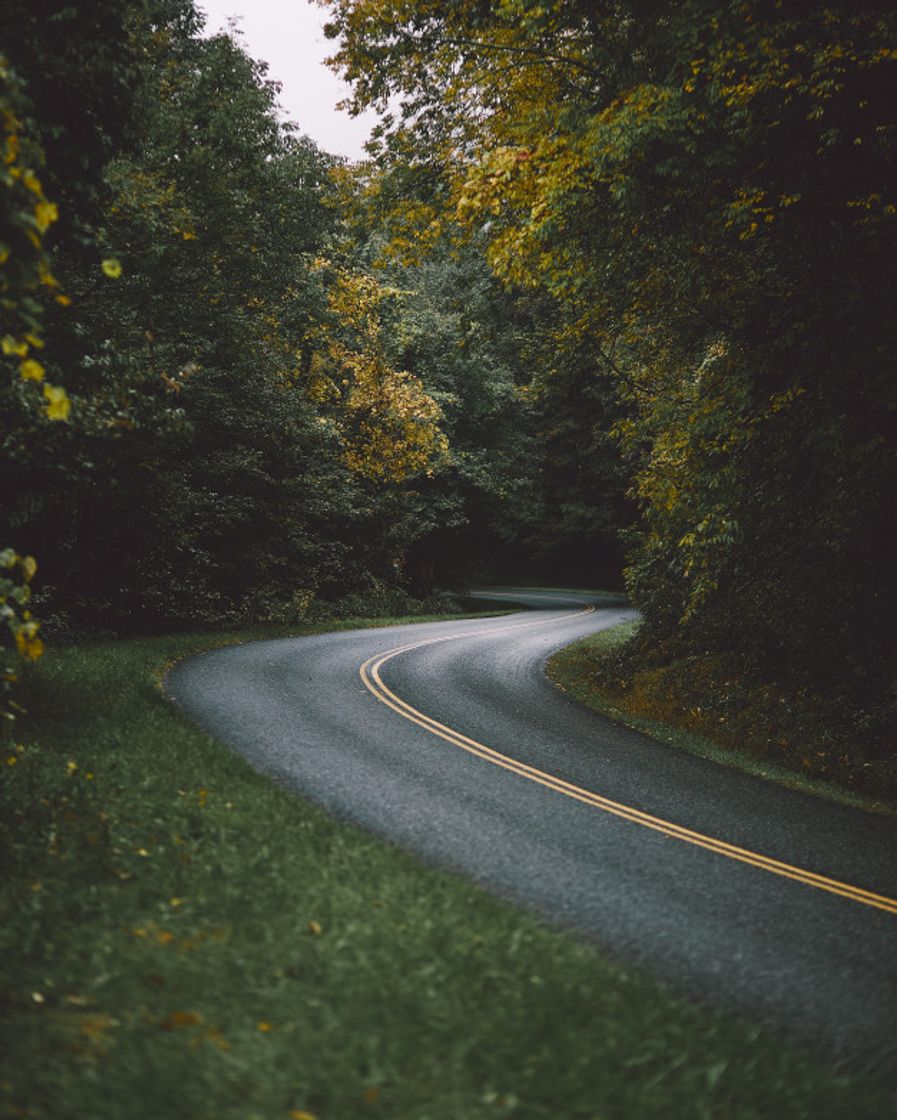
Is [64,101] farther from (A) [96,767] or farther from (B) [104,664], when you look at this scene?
(B) [104,664]

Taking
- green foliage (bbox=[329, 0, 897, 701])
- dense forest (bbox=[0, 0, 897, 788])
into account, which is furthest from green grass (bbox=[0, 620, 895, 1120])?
green foliage (bbox=[329, 0, 897, 701])

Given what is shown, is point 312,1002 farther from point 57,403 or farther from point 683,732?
point 683,732

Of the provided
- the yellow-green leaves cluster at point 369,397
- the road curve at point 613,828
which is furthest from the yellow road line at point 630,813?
the yellow-green leaves cluster at point 369,397

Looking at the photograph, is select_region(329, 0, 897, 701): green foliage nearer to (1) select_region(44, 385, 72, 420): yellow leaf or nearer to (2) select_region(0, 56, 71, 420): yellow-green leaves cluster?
(2) select_region(0, 56, 71, 420): yellow-green leaves cluster

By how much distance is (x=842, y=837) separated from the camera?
7.61 metres

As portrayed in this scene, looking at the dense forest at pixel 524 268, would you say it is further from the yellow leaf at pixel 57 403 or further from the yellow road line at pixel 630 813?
the yellow road line at pixel 630 813

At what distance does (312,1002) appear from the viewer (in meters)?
3.80

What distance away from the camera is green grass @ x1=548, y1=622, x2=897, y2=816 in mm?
9516

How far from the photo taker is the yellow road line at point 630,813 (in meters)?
6.30

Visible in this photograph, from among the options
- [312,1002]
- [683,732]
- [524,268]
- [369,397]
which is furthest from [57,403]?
[369,397]

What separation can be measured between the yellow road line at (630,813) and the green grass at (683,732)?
2785mm

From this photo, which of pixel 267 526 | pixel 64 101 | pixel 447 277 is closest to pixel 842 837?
pixel 64 101

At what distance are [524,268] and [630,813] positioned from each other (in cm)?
721

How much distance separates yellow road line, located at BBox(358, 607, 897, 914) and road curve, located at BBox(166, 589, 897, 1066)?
0.08 ft
